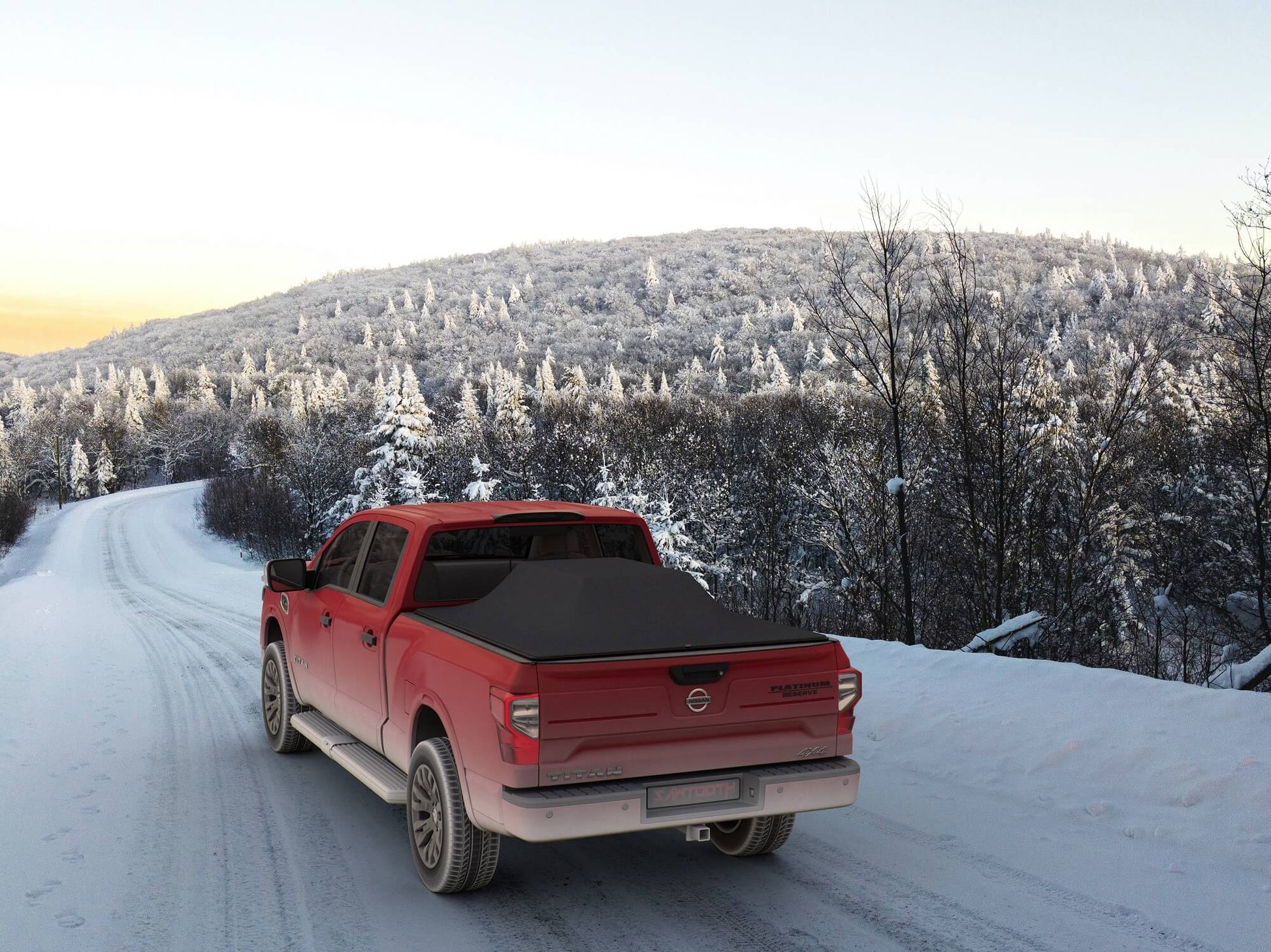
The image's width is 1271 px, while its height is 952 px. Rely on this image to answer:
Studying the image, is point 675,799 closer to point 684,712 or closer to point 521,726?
point 684,712

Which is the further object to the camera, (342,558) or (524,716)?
(342,558)

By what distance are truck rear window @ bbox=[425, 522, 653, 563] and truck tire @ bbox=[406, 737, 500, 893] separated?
1.32 m

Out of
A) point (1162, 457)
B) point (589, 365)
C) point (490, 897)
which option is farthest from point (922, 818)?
point (589, 365)

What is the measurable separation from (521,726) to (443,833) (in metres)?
0.99

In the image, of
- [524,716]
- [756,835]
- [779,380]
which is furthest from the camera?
[779,380]

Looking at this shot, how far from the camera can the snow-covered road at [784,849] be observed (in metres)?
4.13

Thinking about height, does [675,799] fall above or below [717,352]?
below

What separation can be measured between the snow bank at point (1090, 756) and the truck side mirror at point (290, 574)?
409cm

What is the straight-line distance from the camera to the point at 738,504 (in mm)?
48469

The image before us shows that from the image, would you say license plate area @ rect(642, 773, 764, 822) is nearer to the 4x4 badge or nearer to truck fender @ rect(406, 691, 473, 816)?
the 4x4 badge

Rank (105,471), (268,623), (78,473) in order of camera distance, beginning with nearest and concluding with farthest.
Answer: (268,623), (78,473), (105,471)

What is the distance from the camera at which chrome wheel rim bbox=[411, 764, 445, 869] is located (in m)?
4.54

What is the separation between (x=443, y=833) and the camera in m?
4.45

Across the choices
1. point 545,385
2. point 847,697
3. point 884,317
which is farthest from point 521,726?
point 545,385
